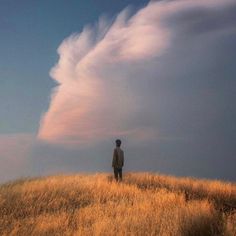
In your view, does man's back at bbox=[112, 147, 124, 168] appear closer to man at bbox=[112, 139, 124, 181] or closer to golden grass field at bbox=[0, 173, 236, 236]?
man at bbox=[112, 139, 124, 181]

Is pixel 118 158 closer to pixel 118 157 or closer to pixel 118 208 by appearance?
pixel 118 157

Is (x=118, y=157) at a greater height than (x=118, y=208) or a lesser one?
greater

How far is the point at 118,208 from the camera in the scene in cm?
1656

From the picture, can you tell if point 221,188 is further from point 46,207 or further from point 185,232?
point 185,232

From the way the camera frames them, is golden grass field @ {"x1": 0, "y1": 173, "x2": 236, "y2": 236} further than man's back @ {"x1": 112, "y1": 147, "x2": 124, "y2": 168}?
No

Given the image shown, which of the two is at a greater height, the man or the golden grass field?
the man

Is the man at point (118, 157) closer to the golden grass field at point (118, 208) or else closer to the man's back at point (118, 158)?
the man's back at point (118, 158)

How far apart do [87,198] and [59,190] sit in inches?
71.0

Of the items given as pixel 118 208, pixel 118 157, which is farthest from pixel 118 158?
pixel 118 208

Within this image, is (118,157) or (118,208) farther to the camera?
(118,157)

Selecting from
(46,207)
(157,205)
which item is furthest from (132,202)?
(46,207)

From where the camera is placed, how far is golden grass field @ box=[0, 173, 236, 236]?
1245cm

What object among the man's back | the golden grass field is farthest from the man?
the golden grass field

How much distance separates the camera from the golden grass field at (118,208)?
40.8ft
